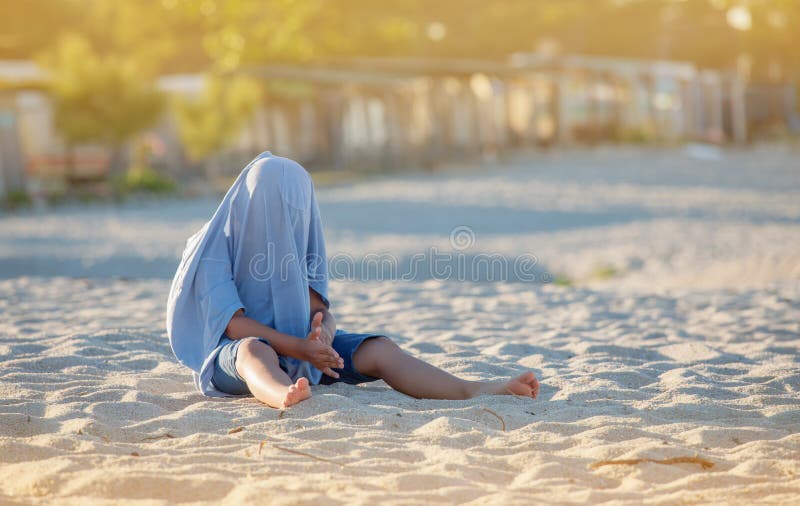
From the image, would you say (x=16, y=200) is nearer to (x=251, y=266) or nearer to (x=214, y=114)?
(x=214, y=114)

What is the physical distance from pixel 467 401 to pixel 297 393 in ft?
2.39

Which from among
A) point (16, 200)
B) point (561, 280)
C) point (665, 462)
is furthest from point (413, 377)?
point (16, 200)

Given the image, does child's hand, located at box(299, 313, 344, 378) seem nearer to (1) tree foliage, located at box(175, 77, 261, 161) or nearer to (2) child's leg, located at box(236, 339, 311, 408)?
(2) child's leg, located at box(236, 339, 311, 408)

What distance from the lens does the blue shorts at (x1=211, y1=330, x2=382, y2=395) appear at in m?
3.93

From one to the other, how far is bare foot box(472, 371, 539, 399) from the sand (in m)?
0.05

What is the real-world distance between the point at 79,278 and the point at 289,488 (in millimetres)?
6290

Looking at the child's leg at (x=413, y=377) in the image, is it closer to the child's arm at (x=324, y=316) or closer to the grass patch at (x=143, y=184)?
the child's arm at (x=324, y=316)

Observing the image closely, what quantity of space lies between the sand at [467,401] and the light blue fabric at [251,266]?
29 centimetres

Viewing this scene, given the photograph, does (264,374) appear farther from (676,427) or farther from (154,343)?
(154,343)

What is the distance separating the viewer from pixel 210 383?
413 centimetres

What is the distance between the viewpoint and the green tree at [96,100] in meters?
18.5

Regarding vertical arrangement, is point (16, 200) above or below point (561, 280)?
above

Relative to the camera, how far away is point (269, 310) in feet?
13.5

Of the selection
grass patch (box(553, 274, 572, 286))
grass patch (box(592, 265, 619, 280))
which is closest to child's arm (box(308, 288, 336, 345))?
grass patch (box(553, 274, 572, 286))
